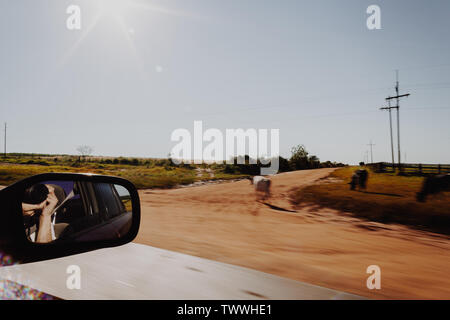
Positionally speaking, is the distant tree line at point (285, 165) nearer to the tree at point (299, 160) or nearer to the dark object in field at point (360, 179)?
the tree at point (299, 160)

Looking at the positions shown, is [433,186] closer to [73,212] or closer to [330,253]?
[330,253]

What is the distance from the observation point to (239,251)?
578cm

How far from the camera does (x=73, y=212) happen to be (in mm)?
2506

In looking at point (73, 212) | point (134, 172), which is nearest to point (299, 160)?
point (134, 172)

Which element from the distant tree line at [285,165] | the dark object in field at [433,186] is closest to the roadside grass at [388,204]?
the dark object in field at [433,186]

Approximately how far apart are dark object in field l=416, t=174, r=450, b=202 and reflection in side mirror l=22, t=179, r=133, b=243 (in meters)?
18.6

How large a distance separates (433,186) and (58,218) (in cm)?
2121

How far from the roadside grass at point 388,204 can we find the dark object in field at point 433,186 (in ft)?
1.13

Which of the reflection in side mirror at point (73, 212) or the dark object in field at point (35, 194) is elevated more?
the dark object in field at point (35, 194)

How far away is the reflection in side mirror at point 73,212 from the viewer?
1.90 metres

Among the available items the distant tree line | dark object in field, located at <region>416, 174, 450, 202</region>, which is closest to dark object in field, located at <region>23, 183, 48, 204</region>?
dark object in field, located at <region>416, 174, 450, 202</region>
